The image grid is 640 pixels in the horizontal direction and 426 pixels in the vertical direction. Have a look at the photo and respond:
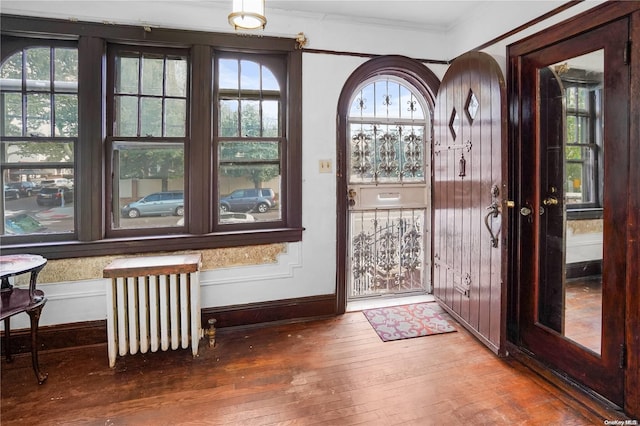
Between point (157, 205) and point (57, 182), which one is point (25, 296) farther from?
point (157, 205)

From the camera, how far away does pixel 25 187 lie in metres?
2.51

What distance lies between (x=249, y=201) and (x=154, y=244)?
840mm

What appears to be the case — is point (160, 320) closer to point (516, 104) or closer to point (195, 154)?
point (195, 154)

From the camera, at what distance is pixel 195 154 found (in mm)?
2729

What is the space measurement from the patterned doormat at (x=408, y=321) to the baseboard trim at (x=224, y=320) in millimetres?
440

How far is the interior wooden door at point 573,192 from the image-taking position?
5.96 ft

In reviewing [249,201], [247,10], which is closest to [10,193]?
[249,201]

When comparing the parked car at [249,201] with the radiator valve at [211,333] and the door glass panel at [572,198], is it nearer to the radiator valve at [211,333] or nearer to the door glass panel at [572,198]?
the radiator valve at [211,333]

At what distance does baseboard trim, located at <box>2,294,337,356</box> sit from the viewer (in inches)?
98.0

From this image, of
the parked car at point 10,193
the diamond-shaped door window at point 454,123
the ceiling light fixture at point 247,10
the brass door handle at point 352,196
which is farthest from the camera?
the brass door handle at point 352,196

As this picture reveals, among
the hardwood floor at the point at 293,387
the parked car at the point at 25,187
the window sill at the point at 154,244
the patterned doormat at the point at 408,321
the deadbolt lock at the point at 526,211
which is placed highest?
the parked car at the point at 25,187

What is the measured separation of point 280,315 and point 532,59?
110 inches

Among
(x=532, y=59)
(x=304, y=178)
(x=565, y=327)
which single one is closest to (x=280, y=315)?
(x=304, y=178)

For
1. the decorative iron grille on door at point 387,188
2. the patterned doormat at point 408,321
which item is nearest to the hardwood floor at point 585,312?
the patterned doormat at point 408,321
